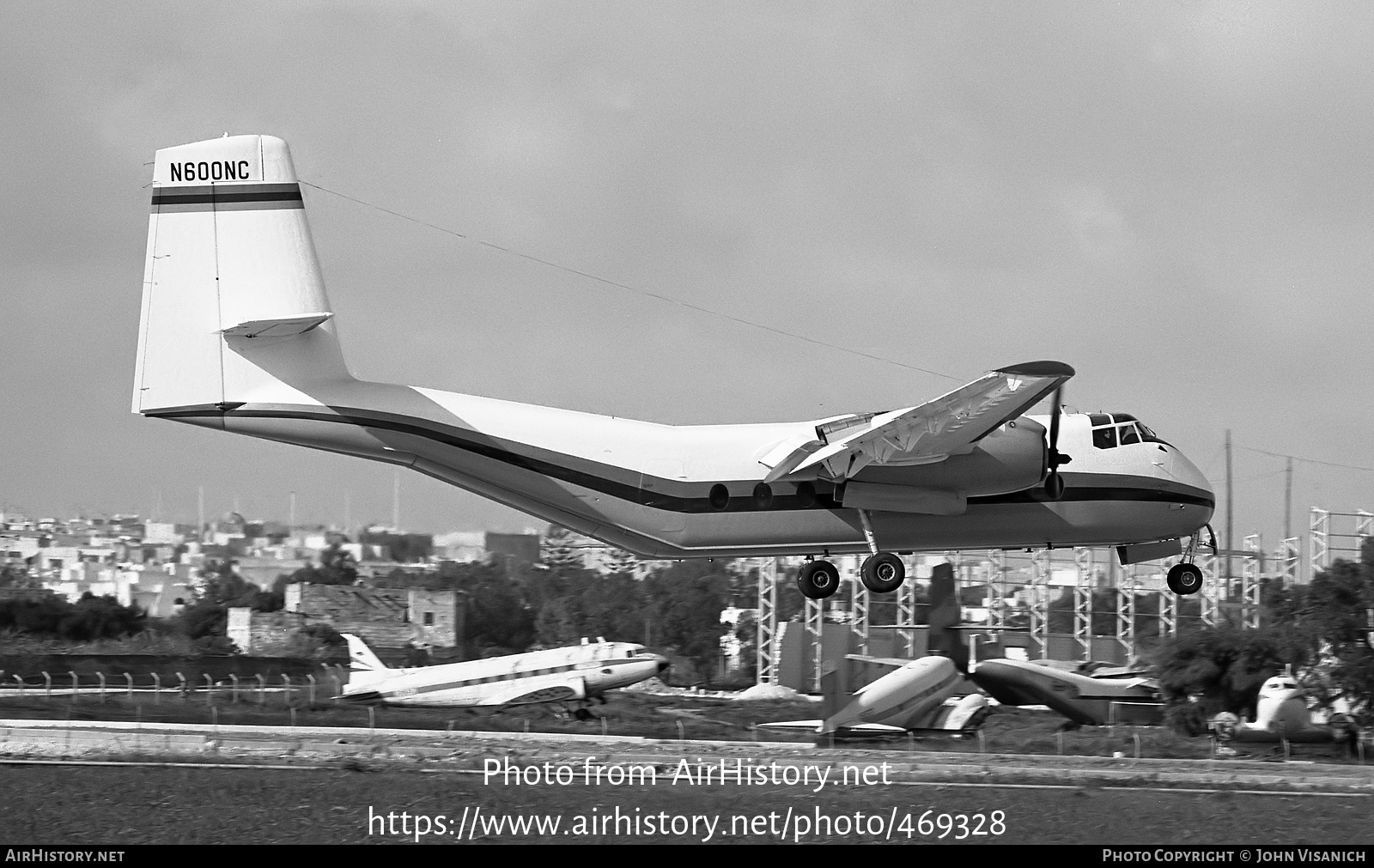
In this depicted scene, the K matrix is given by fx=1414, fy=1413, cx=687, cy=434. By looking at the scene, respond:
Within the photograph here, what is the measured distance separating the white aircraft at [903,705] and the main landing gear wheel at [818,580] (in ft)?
40.3

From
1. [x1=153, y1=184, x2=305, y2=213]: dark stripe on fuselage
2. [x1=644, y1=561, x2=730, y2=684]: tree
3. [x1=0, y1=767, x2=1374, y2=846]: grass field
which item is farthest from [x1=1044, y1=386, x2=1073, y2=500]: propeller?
[x1=644, y1=561, x2=730, y2=684]: tree

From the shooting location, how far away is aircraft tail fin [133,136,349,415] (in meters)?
22.0

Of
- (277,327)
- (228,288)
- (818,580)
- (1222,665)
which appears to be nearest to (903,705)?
(1222,665)

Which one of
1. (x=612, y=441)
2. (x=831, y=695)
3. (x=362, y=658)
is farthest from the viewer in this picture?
(x=362, y=658)

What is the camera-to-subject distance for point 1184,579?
81.1 feet

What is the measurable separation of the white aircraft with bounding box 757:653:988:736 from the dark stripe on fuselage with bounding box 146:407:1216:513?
13.3 m

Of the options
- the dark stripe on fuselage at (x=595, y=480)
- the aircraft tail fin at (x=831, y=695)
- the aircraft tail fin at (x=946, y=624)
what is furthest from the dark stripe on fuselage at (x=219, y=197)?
the aircraft tail fin at (x=946, y=624)

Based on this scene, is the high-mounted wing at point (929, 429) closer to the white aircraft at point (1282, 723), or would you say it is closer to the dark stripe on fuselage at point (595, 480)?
the dark stripe on fuselage at point (595, 480)

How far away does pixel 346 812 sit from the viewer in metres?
23.2

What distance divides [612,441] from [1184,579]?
10.3m

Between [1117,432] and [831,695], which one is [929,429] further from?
[831,695]

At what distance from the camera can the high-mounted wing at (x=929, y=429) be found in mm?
21281
